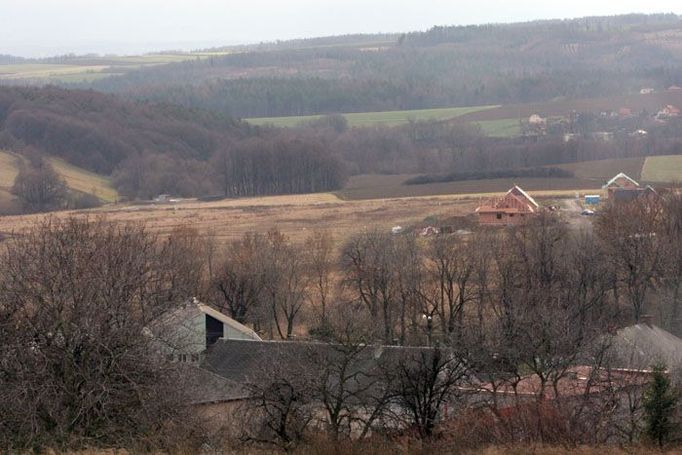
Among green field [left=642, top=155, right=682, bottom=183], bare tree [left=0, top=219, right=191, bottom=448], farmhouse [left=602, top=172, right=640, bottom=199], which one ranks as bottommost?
green field [left=642, top=155, right=682, bottom=183]

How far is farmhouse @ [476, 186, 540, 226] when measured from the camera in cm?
4759

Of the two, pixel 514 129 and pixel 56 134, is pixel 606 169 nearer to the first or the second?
Answer: pixel 514 129

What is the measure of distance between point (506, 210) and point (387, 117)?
74.2 m

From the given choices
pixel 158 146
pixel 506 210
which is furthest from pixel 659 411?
pixel 158 146

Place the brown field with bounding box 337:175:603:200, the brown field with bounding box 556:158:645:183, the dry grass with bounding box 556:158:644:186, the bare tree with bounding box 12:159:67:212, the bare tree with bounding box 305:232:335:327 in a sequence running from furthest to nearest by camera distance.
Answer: the bare tree with bounding box 12:159:67:212, the dry grass with bounding box 556:158:644:186, the brown field with bounding box 556:158:645:183, the brown field with bounding box 337:175:603:200, the bare tree with bounding box 305:232:335:327

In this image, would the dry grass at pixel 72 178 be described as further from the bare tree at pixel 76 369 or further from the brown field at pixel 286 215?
the bare tree at pixel 76 369

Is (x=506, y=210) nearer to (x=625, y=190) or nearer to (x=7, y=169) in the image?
(x=625, y=190)

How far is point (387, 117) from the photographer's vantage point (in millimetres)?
122125

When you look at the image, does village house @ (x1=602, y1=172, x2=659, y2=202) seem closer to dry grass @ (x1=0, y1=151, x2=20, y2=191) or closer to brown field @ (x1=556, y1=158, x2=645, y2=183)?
brown field @ (x1=556, y1=158, x2=645, y2=183)

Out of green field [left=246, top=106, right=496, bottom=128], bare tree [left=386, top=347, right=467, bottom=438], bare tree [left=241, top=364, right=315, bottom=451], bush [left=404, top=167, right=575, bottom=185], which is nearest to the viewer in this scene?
bare tree [left=241, top=364, right=315, bottom=451]

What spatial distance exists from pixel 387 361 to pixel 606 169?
55818 mm

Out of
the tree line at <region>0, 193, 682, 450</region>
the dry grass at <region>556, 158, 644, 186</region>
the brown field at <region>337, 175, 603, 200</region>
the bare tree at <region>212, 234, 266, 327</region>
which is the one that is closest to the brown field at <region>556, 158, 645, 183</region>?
the dry grass at <region>556, 158, 644, 186</region>

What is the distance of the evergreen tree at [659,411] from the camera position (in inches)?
623

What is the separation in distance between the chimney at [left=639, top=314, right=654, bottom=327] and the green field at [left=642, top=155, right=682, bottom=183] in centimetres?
3260
